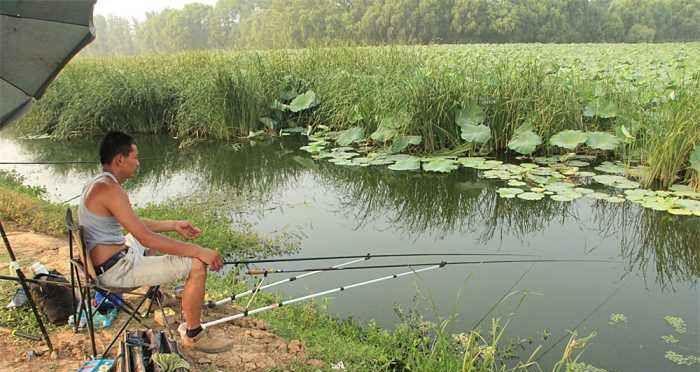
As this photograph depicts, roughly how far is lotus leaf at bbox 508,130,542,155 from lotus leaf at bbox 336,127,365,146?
2.20 meters

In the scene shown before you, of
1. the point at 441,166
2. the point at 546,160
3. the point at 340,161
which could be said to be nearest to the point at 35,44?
the point at 441,166

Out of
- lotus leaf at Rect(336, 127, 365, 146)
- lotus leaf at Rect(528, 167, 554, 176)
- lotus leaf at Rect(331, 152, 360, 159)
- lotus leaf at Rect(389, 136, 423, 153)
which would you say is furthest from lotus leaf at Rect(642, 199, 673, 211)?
lotus leaf at Rect(336, 127, 365, 146)

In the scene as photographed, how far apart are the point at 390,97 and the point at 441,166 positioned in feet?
5.37

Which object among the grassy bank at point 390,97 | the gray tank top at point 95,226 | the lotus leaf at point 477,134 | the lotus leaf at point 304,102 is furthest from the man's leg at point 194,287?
the lotus leaf at point 304,102

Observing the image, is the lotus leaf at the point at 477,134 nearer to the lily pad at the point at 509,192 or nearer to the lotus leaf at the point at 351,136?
the lily pad at the point at 509,192

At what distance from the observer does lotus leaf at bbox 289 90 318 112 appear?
9.13 m

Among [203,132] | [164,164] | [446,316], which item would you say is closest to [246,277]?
[446,316]

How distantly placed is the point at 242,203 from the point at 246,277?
190cm

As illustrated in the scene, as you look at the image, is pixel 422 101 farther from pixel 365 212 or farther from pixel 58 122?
pixel 58 122

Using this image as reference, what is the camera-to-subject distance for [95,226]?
→ 8.29ft

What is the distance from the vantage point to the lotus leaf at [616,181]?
555cm

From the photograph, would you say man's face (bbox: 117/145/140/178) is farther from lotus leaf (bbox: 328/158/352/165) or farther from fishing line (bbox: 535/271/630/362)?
lotus leaf (bbox: 328/158/352/165)

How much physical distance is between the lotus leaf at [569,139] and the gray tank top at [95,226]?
210 inches

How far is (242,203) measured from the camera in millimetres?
5902
